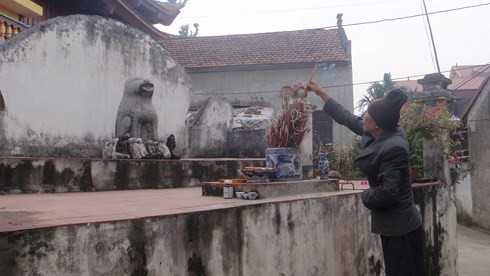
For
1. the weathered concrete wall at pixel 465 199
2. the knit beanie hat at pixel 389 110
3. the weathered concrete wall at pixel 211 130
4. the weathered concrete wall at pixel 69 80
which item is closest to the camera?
the knit beanie hat at pixel 389 110

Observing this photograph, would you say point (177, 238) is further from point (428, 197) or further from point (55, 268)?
point (428, 197)

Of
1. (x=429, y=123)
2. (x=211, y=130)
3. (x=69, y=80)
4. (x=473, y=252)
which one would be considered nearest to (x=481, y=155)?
(x=473, y=252)

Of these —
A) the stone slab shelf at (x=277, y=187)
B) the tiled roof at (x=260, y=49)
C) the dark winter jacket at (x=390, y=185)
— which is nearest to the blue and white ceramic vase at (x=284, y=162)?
the stone slab shelf at (x=277, y=187)

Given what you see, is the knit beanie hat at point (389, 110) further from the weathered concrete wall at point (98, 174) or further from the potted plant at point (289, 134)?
the weathered concrete wall at point (98, 174)

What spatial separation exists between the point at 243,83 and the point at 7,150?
1284 centimetres

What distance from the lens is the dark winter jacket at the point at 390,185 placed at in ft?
8.68

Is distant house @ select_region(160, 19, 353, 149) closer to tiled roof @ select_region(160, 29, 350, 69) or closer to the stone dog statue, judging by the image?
tiled roof @ select_region(160, 29, 350, 69)

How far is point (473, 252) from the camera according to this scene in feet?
35.0

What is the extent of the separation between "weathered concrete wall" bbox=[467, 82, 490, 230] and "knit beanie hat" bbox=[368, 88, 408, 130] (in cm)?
1240

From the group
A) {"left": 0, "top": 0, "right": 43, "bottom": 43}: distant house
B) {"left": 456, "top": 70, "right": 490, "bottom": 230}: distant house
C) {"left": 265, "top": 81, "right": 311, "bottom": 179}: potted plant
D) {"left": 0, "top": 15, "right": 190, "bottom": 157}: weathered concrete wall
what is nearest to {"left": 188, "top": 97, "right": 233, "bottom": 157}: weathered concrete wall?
{"left": 0, "top": 15, "right": 190, "bottom": 157}: weathered concrete wall

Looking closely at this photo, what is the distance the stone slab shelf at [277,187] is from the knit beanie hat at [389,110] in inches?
70.8

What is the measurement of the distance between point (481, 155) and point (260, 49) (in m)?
9.61

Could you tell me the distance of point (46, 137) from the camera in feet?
22.3

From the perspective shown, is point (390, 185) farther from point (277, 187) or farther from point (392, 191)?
point (277, 187)
